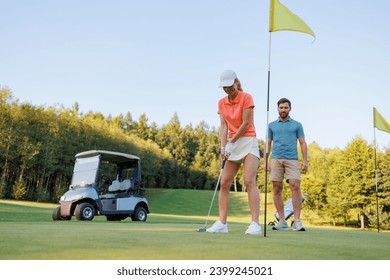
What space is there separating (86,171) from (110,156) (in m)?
0.88

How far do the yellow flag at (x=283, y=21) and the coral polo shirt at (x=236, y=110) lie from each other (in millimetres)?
1207

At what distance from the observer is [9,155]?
1313 inches

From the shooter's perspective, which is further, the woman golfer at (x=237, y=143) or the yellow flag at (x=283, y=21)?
the yellow flag at (x=283, y=21)

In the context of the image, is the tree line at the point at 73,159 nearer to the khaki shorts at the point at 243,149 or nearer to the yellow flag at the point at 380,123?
the yellow flag at the point at 380,123

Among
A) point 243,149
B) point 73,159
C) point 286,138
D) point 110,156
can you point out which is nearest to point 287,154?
point 286,138

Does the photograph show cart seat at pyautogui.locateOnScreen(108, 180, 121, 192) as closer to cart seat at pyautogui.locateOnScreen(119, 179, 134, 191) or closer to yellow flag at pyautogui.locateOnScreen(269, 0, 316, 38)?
cart seat at pyautogui.locateOnScreen(119, 179, 134, 191)

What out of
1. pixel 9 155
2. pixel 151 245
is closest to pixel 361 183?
pixel 9 155

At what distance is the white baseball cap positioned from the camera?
16.2 ft

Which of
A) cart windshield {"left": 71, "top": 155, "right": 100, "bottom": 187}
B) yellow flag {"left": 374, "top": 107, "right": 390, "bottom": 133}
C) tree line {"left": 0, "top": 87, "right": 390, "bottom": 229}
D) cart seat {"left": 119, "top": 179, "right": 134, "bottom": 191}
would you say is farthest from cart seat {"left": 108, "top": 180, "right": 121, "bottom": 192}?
tree line {"left": 0, "top": 87, "right": 390, "bottom": 229}

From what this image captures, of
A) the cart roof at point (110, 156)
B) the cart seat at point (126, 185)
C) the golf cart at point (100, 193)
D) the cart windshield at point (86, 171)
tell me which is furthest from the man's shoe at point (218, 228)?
the cart seat at point (126, 185)

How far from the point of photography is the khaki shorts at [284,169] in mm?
6828

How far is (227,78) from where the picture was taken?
497 centimetres

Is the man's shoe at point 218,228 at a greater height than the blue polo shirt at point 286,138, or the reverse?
the blue polo shirt at point 286,138
